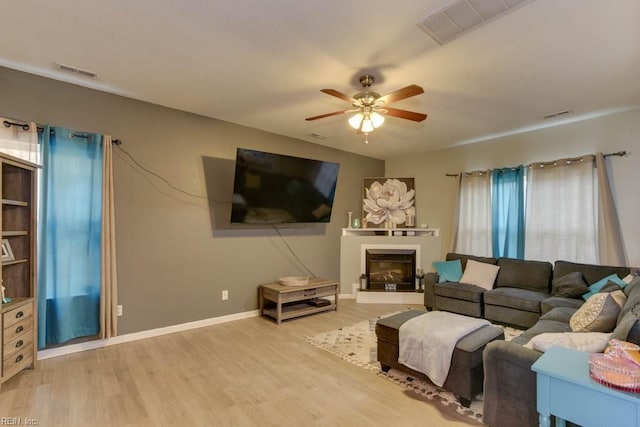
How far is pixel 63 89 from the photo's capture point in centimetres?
A: 316

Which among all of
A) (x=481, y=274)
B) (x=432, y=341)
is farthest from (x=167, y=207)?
(x=481, y=274)

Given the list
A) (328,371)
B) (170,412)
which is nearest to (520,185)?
(328,371)

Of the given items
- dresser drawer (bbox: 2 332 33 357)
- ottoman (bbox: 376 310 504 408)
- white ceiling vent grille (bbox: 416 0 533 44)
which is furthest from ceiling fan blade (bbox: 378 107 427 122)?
dresser drawer (bbox: 2 332 33 357)

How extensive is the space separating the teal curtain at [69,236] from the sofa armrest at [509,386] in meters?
3.55

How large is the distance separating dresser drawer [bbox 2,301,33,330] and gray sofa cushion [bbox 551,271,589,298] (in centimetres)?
538

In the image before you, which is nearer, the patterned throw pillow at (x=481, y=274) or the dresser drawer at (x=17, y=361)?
the dresser drawer at (x=17, y=361)

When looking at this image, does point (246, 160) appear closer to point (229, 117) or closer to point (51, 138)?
point (229, 117)

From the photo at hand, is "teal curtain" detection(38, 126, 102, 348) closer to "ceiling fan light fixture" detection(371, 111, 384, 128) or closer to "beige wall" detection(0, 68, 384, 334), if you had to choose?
"beige wall" detection(0, 68, 384, 334)

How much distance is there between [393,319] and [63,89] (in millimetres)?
3894

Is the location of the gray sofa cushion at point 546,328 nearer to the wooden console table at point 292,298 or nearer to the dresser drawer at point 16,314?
the wooden console table at point 292,298

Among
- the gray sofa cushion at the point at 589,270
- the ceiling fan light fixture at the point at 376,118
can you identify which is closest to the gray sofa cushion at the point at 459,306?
the gray sofa cushion at the point at 589,270

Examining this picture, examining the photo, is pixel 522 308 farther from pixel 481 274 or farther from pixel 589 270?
pixel 589 270

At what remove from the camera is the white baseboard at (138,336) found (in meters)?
3.11

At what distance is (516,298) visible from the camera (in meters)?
3.82
